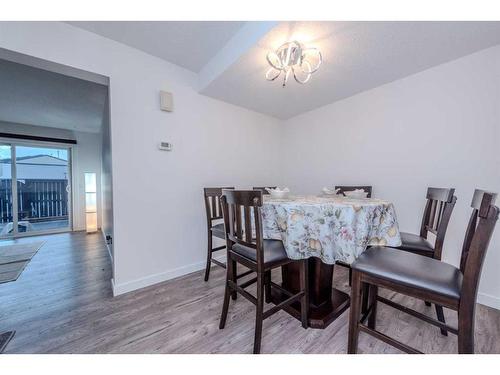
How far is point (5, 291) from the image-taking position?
188 cm

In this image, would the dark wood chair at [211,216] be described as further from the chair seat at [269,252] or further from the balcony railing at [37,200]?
the balcony railing at [37,200]

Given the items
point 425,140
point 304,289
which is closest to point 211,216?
point 304,289

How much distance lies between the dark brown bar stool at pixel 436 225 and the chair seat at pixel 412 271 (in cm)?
44

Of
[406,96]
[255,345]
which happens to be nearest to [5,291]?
[255,345]

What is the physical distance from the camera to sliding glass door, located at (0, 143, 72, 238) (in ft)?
13.5

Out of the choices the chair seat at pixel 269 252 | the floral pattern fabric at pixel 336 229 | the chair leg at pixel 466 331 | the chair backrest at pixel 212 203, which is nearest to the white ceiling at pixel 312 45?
the chair backrest at pixel 212 203

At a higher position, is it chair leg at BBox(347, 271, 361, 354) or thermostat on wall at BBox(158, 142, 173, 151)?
thermostat on wall at BBox(158, 142, 173, 151)

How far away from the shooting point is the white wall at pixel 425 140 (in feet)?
5.49

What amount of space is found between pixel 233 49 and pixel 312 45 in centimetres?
68

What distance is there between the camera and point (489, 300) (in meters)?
1.66

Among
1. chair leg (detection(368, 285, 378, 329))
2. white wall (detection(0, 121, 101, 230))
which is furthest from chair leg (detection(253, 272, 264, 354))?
white wall (detection(0, 121, 101, 230))

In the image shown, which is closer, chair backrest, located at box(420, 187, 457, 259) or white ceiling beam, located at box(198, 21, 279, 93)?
chair backrest, located at box(420, 187, 457, 259)

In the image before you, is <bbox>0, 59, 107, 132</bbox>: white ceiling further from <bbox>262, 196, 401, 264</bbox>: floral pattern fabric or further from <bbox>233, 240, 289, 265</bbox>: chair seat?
<bbox>262, 196, 401, 264</bbox>: floral pattern fabric

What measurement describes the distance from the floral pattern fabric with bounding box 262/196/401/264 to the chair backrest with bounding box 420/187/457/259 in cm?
41
